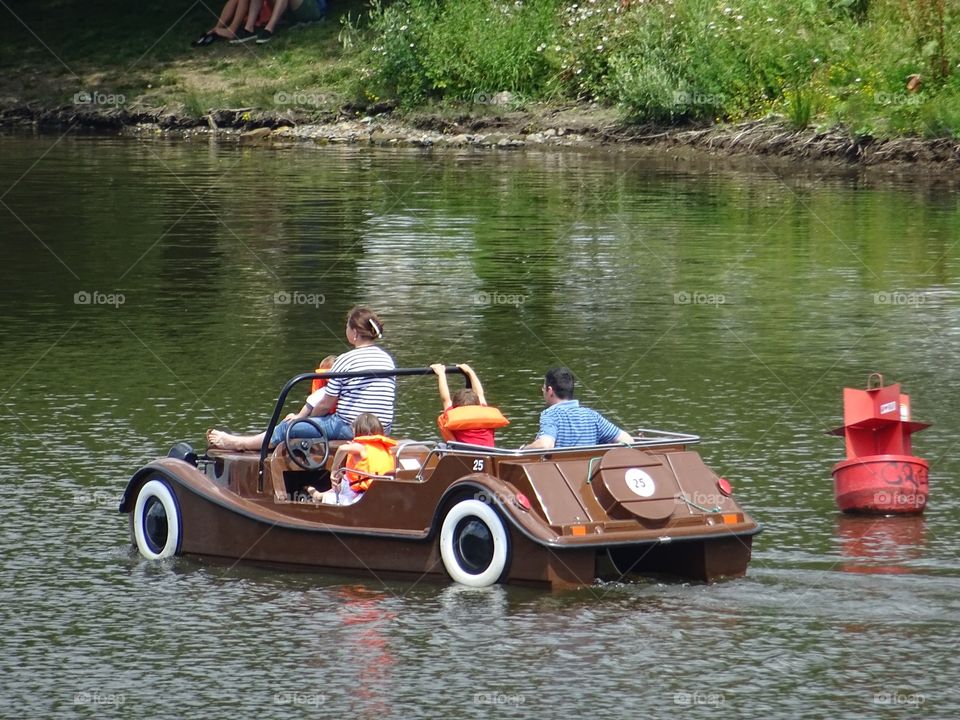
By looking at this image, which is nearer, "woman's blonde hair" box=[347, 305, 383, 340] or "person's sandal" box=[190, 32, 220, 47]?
"woman's blonde hair" box=[347, 305, 383, 340]

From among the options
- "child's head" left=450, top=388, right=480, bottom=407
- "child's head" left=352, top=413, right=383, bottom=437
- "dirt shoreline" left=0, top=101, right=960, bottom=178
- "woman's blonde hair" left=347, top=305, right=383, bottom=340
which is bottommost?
"child's head" left=352, top=413, right=383, bottom=437

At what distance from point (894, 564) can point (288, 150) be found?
94.5 feet

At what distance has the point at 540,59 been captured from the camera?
39.4 m

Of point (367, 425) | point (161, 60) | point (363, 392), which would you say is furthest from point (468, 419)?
point (161, 60)

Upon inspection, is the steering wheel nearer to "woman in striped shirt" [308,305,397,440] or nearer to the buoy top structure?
"woman in striped shirt" [308,305,397,440]

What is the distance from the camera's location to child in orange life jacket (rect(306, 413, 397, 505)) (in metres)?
10.3

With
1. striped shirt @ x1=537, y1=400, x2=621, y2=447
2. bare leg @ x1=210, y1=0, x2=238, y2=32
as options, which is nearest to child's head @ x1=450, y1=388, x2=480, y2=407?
striped shirt @ x1=537, y1=400, x2=621, y2=447

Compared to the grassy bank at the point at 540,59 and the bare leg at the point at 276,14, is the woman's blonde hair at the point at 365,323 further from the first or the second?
the bare leg at the point at 276,14

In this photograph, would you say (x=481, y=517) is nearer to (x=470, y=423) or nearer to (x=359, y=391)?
(x=470, y=423)

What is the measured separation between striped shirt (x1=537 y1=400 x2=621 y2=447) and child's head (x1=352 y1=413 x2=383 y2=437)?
38.2 inches

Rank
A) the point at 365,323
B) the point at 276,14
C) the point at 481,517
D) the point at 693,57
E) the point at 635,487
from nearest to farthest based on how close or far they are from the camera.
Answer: the point at 481,517 → the point at 635,487 → the point at 365,323 → the point at 693,57 → the point at 276,14

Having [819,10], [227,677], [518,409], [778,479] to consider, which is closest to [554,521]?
[227,677]

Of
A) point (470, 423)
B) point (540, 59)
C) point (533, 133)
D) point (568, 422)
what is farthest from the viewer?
point (540, 59)

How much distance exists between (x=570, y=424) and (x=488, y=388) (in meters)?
4.99
